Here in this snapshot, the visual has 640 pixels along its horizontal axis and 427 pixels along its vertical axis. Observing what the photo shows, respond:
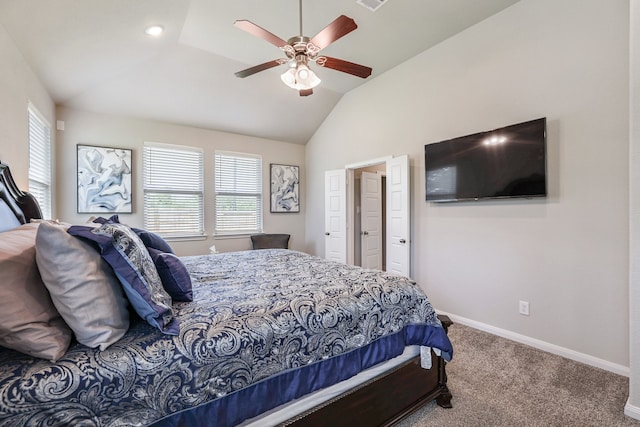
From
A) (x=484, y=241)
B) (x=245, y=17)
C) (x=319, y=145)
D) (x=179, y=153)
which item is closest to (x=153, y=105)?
(x=179, y=153)

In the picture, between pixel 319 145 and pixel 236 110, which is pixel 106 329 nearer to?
pixel 236 110

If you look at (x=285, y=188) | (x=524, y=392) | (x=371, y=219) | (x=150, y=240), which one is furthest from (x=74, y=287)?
(x=371, y=219)

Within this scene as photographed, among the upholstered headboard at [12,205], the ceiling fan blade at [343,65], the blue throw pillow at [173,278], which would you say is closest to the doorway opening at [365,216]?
the ceiling fan blade at [343,65]

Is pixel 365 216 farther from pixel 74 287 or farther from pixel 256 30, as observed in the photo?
pixel 74 287

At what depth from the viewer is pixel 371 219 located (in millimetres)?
5504

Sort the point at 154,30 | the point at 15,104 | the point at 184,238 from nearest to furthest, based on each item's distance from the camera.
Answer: the point at 15,104
the point at 154,30
the point at 184,238

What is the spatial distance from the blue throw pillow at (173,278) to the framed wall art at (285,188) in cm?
399

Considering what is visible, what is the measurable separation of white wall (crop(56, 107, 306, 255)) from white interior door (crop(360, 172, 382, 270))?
50.1 inches

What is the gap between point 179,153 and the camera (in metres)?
4.64

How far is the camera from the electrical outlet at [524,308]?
2805 mm

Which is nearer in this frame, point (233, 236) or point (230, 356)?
point (230, 356)

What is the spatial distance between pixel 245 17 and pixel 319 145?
2698mm

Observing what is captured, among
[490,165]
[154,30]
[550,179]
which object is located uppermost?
[154,30]

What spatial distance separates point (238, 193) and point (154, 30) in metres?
2.73
